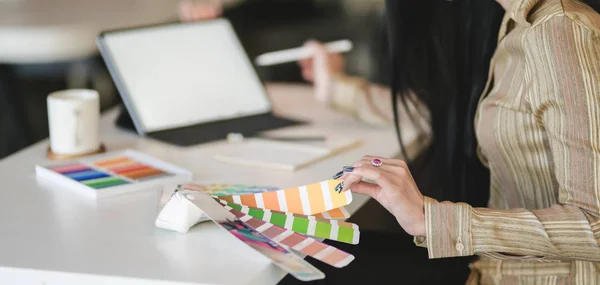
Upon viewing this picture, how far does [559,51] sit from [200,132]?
728 mm

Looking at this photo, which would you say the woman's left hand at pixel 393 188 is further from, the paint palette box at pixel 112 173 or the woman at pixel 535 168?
the paint palette box at pixel 112 173

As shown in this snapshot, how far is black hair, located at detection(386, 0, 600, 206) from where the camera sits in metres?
1.32

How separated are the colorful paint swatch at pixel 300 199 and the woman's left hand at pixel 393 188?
0.02m

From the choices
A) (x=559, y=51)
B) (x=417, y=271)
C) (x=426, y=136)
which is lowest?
(x=417, y=271)

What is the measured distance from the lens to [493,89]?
120 centimetres

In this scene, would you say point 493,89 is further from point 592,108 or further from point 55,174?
point 55,174

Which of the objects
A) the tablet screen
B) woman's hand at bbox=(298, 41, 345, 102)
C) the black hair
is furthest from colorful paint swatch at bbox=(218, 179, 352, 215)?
woman's hand at bbox=(298, 41, 345, 102)

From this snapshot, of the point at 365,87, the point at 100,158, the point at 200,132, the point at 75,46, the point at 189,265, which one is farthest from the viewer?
the point at 75,46

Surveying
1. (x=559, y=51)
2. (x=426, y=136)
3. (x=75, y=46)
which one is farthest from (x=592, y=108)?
(x=75, y=46)

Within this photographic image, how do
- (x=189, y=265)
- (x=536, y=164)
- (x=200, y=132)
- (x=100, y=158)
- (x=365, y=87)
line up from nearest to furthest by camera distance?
1. (x=189, y=265)
2. (x=536, y=164)
3. (x=100, y=158)
4. (x=200, y=132)
5. (x=365, y=87)

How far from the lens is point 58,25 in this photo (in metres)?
2.45

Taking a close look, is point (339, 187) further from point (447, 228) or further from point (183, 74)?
point (183, 74)

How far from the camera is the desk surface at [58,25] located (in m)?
2.41

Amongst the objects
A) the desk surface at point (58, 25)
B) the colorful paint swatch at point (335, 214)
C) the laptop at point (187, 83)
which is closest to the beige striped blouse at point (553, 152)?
the colorful paint swatch at point (335, 214)
